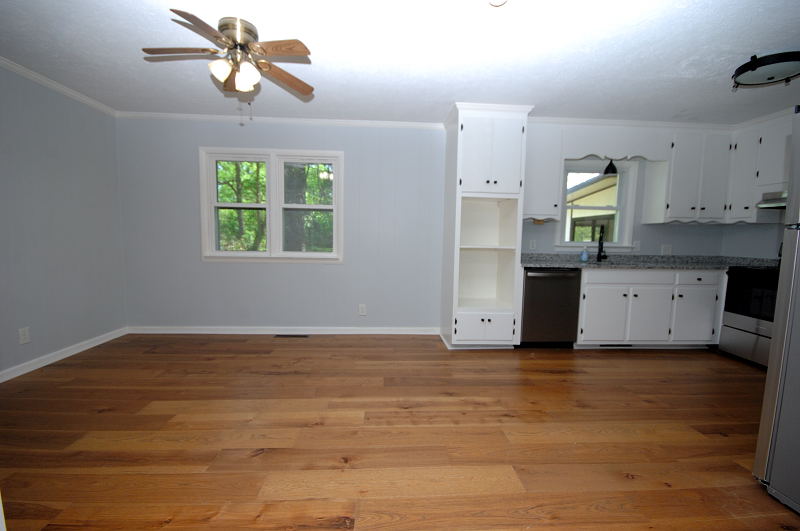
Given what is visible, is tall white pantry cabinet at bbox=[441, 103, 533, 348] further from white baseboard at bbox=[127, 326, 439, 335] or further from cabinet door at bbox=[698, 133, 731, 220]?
cabinet door at bbox=[698, 133, 731, 220]

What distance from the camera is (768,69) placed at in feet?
6.91

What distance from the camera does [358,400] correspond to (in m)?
2.31

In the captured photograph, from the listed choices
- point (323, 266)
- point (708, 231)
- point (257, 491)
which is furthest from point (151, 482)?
point (708, 231)

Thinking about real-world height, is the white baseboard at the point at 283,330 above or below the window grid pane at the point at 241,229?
below

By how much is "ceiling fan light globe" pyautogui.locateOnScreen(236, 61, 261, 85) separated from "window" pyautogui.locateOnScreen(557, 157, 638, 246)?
11.7ft

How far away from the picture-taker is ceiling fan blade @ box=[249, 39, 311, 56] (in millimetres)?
1737

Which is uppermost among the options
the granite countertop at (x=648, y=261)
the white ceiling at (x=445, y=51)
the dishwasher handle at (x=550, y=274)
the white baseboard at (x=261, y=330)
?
the white ceiling at (x=445, y=51)

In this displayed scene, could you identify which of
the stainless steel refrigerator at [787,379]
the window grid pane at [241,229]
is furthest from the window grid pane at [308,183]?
the stainless steel refrigerator at [787,379]

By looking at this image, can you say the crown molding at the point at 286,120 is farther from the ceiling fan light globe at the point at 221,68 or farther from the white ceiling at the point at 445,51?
the ceiling fan light globe at the point at 221,68

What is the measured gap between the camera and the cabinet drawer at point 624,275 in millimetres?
3412

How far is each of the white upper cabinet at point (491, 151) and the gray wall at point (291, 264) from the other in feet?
1.87

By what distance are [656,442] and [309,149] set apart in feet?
13.1

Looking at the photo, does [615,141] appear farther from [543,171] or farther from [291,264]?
[291,264]

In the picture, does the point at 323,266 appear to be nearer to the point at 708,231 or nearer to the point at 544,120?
the point at 544,120
